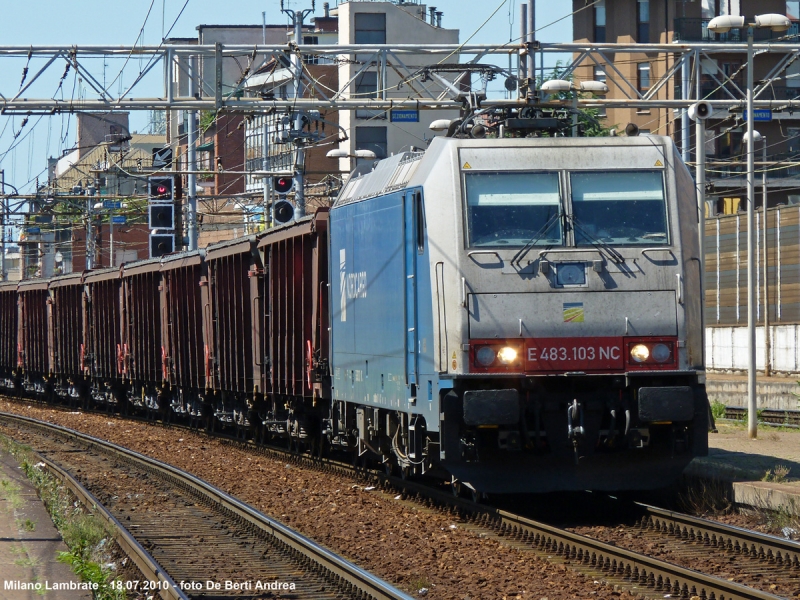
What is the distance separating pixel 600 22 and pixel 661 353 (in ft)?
152

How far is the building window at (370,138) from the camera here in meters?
56.3

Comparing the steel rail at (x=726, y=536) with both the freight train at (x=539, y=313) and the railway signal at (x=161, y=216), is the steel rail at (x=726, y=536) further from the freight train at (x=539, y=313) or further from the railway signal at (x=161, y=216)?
the railway signal at (x=161, y=216)

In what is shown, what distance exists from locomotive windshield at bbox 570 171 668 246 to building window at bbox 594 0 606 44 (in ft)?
148

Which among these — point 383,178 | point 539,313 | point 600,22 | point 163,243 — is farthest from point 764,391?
point 600,22

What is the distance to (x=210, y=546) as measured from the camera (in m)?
10.8

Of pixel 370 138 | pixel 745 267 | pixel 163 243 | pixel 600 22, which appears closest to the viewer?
pixel 163 243

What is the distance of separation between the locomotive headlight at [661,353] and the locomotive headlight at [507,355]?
1.27 metres

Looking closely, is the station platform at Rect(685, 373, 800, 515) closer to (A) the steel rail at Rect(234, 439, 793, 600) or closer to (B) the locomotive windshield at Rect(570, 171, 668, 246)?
(A) the steel rail at Rect(234, 439, 793, 600)

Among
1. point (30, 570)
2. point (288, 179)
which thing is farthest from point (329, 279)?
point (288, 179)

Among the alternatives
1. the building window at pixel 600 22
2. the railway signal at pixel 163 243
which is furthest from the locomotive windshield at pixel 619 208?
the building window at pixel 600 22

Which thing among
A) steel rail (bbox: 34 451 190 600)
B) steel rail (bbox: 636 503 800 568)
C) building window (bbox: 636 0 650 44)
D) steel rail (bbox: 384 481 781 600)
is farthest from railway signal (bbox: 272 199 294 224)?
building window (bbox: 636 0 650 44)

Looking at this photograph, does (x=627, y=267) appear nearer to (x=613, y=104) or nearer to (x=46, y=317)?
(x=613, y=104)

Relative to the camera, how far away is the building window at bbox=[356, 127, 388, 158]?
56.3m

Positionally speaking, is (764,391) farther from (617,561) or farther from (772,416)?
(617,561)
